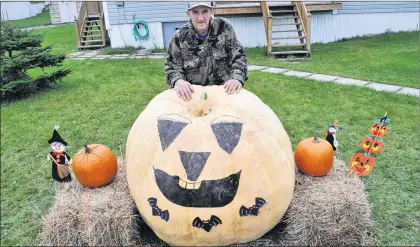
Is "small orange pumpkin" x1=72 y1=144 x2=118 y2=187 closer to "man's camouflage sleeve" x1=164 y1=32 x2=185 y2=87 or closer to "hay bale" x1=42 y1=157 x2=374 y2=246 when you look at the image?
"hay bale" x1=42 y1=157 x2=374 y2=246

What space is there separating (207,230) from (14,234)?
2021 mm

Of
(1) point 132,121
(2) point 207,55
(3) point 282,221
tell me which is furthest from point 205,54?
(1) point 132,121

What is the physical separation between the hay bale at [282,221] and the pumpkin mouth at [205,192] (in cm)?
63

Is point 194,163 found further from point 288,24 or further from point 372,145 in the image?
point 288,24

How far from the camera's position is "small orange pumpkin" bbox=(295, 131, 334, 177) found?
365cm

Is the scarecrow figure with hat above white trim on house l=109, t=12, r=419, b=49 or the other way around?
the other way around

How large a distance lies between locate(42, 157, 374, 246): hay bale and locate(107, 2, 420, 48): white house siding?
10.6m

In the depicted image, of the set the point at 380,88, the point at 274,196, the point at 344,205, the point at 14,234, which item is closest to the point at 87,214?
the point at 14,234

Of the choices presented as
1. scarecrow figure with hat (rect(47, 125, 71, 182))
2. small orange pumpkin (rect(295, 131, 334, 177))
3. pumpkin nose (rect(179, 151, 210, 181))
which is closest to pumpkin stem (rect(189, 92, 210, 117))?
pumpkin nose (rect(179, 151, 210, 181))

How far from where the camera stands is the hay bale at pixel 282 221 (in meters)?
3.32

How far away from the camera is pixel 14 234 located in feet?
12.4

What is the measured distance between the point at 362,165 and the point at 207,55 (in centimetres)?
199

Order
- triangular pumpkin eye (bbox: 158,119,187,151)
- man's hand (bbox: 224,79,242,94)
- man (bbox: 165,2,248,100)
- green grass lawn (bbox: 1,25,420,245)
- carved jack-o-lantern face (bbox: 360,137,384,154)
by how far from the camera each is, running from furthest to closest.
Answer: carved jack-o-lantern face (bbox: 360,137,384,154)
green grass lawn (bbox: 1,25,420,245)
man (bbox: 165,2,248,100)
man's hand (bbox: 224,79,242,94)
triangular pumpkin eye (bbox: 158,119,187,151)

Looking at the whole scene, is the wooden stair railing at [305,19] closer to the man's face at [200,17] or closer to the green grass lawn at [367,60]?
the green grass lawn at [367,60]
